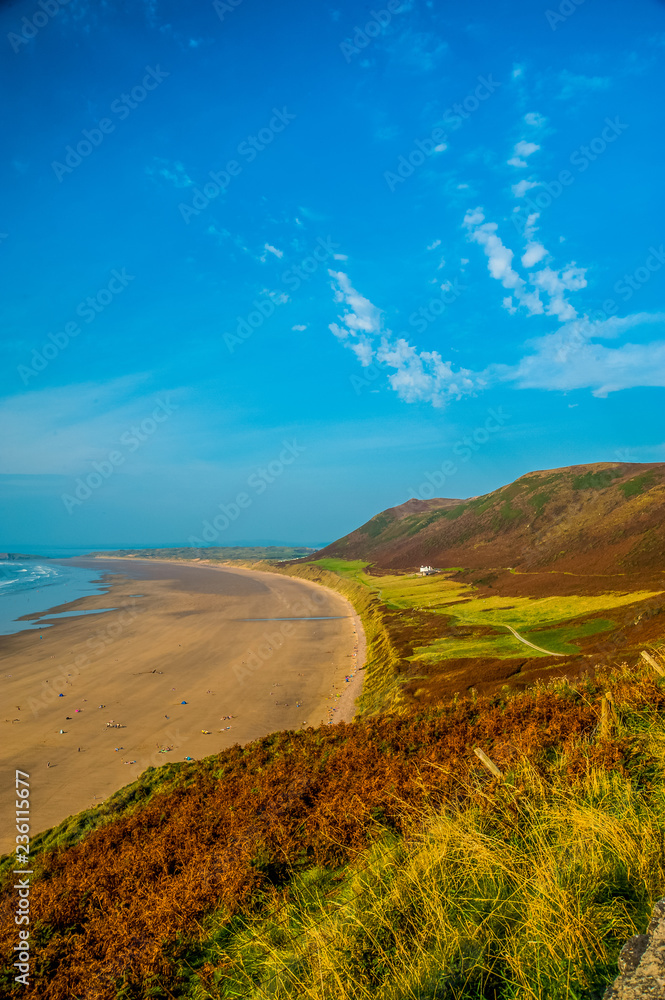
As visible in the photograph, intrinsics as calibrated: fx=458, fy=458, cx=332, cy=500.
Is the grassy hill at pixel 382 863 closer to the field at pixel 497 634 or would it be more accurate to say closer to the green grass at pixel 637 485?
the field at pixel 497 634

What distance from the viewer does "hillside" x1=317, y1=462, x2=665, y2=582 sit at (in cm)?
4545

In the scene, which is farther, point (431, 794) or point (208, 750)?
point (208, 750)

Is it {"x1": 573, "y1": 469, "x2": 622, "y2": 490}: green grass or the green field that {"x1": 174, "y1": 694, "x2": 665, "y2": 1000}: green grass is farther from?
{"x1": 573, "y1": 469, "x2": 622, "y2": 490}: green grass

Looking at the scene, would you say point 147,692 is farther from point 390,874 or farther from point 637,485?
point 637,485

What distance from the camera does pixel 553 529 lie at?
6744cm

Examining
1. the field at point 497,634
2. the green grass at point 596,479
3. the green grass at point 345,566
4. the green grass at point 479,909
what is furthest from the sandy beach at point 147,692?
the green grass at point 596,479

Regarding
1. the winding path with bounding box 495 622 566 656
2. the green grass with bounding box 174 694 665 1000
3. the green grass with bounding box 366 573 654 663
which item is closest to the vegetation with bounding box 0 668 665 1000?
the green grass with bounding box 174 694 665 1000

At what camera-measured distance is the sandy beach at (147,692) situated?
15.6 metres

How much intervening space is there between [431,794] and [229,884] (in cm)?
298

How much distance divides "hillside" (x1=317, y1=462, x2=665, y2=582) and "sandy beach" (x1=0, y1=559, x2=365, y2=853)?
25799 millimetres

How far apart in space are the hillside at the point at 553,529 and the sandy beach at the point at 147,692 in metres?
25.8

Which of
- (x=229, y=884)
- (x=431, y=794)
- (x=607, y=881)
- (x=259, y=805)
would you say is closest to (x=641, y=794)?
(x=607, y=881)

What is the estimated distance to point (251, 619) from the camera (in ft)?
150

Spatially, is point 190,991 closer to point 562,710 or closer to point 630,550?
point 562,710
